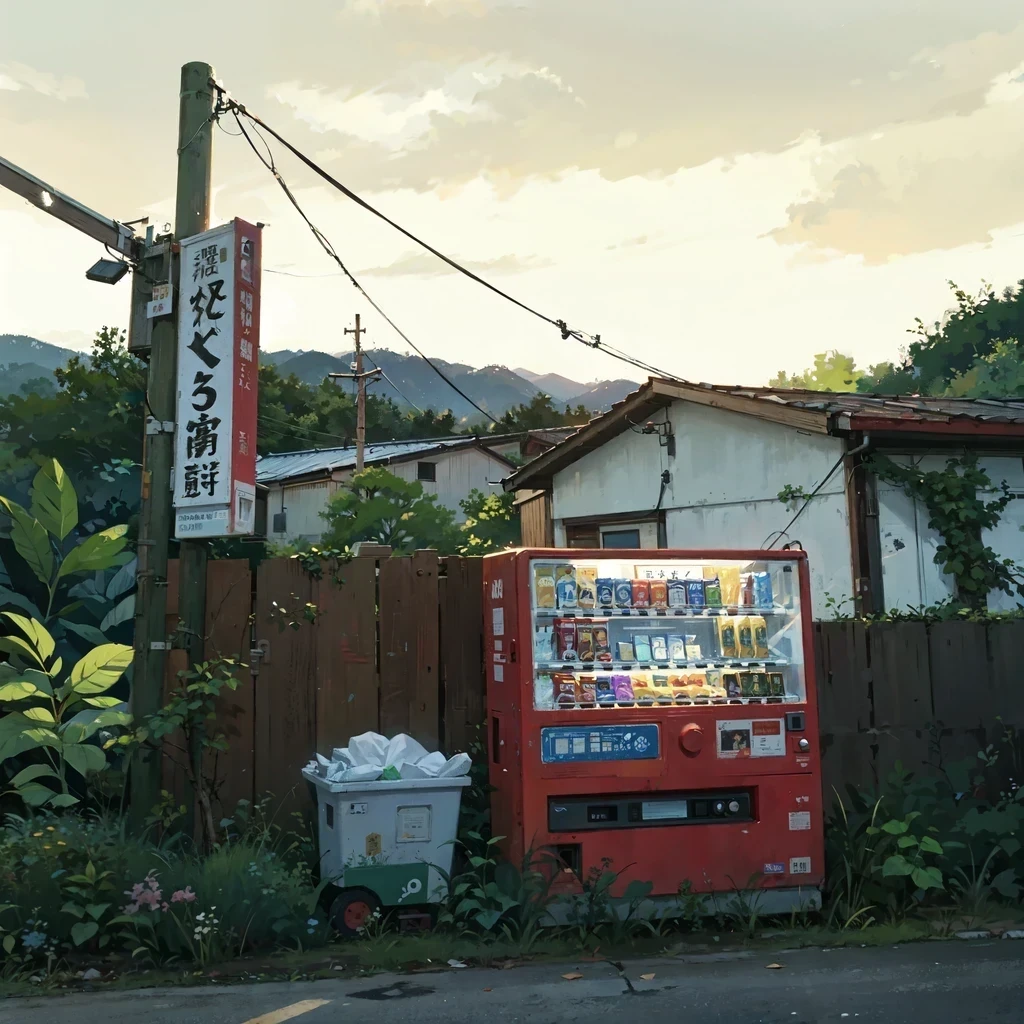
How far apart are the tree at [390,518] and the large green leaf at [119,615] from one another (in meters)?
18.5

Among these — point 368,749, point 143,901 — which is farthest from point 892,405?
point 143,901

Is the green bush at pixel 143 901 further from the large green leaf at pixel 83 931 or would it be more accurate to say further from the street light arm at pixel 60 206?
the street light arm at pixel 60 206

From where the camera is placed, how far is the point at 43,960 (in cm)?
546

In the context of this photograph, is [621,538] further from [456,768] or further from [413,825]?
[413,825]

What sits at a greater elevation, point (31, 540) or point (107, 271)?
point (107, 271)

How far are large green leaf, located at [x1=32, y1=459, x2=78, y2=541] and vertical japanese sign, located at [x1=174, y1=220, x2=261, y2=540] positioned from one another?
1.01 m

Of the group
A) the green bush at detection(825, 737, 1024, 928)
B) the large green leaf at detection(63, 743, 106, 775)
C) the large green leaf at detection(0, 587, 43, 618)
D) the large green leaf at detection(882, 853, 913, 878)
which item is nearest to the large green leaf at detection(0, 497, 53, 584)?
the large green leaf at detection(0, 587, 43, 618)

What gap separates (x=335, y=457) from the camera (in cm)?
4169

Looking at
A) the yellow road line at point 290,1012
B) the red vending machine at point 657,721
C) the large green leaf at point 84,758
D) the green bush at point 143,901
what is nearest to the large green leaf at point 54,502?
the large green leaf at point 84,758

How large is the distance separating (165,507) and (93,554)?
0.67m

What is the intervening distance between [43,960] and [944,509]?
8.63 metres

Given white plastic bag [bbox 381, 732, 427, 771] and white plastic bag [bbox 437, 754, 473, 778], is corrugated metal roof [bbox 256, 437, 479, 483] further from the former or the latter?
white plastic bag [bbox 437, 754, 473, 778]

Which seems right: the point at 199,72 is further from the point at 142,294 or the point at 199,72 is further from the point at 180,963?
the point at 180,963

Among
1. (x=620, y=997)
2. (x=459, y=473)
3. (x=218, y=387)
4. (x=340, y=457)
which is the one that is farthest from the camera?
(x=340, y=457)
